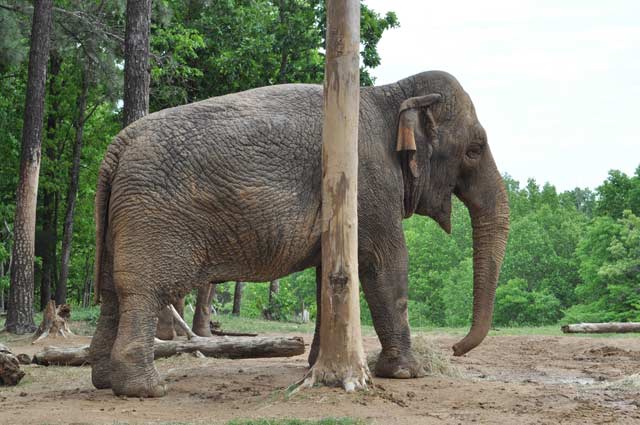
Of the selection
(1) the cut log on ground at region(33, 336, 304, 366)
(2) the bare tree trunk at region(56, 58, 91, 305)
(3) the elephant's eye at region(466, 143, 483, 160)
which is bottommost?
(1) the cut log on ground at region(33, 336, 304, 366)

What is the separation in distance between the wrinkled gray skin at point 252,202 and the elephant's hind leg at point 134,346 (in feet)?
0.04

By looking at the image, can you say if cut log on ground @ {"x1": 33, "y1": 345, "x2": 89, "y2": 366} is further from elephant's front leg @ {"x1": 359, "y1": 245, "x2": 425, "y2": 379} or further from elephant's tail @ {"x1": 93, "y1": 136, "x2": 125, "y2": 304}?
elephant's front leg @ {"x1": 359, "y1": 245, "x2": 425, "y2": 379}

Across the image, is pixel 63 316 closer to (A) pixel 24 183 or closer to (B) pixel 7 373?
(A) pixel 24 183

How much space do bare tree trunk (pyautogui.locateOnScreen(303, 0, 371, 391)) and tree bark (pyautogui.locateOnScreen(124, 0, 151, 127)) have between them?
6760 millimetres

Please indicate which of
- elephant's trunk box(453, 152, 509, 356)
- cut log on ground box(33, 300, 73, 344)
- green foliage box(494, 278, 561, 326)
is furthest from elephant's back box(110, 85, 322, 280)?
green foliage box(494, 278, 561, 326)

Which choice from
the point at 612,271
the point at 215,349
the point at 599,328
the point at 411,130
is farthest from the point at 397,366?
the point at 612,271

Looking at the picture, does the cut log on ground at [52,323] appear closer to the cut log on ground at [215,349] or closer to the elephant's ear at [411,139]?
the cut log on ground at [215,349]

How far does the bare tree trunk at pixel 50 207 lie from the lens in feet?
102

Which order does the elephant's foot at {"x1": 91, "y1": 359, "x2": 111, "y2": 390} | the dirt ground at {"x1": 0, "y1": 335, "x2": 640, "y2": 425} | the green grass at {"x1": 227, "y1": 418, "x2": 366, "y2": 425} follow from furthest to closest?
the elephant's foot at {"x1": 91, "y1": 359, "x2": 111, "y2": 390} < the dirt ground at {"x1": 0, "y1": 335, "x2": 640, "y2": 425} < the green grass at {"x1": 227, "y1": 418, "x2": 366, "y2": 425}

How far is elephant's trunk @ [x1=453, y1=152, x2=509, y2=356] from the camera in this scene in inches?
399

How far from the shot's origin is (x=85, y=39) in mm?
24484

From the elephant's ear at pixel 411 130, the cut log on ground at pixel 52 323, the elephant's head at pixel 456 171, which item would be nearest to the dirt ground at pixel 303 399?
the elephant's head at pixel 456 171

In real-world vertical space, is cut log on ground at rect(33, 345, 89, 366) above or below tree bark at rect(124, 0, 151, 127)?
below

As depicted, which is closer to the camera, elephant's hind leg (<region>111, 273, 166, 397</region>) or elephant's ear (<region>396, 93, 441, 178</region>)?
elephant's hind leg (<region>111, 273, 166, 397</region>)
